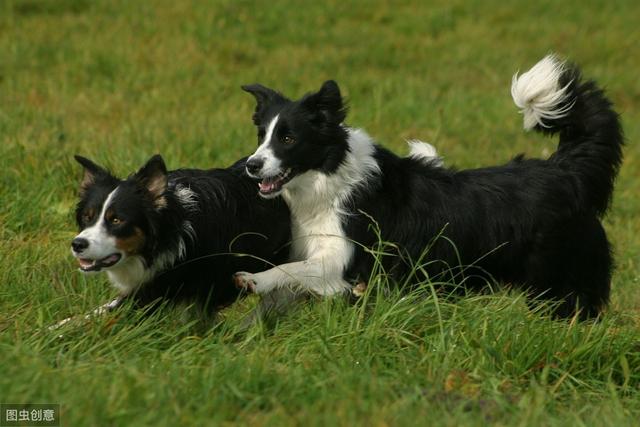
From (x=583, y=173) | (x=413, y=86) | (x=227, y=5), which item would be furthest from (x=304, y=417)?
(x=227, y=5)

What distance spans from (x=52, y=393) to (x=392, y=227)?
2.32 metres

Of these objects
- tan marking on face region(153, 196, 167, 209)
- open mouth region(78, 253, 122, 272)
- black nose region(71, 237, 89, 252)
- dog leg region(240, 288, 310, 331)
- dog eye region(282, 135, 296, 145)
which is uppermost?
dog eye region(282, 135, 296, 145)

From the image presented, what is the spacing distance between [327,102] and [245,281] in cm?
111

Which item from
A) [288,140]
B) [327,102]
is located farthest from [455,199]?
[288,140]

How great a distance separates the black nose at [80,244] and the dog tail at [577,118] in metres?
2.60

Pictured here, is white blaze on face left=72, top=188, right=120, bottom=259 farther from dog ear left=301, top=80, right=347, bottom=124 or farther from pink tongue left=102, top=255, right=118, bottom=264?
dog ear left=301, top=80, right=347, bottom=124

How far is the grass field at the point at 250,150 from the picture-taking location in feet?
12.7

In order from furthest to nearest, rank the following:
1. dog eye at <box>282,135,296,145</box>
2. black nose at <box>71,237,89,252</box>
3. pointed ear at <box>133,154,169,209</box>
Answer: dog eye at <box>282,135,296,145</box> → pointed ear at <box>133,154,169,209</box> → black nose at <box>71,237,89,252</box>

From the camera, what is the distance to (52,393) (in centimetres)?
366

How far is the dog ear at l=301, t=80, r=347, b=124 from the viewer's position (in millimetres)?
5281

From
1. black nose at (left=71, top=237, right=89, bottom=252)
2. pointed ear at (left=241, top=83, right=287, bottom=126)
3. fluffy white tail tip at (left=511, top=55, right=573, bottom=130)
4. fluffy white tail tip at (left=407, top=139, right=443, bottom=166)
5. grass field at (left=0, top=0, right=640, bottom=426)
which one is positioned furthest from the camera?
fluffy white tail tip at (left=407, top=139, right=443, bottom=166)

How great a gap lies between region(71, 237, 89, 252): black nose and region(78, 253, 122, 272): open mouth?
0.08m

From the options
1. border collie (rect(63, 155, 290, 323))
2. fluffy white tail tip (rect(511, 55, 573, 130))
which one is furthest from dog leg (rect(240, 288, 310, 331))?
fluffy white tail tip (rect(511, 55, 573, 130))

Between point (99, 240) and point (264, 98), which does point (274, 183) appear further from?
point (99, 240)
